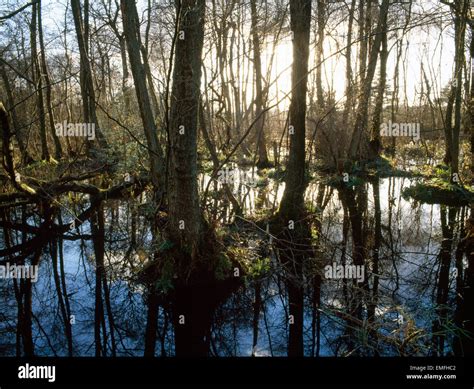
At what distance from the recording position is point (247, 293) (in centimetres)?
521

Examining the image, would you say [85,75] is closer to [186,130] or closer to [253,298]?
[186,130]

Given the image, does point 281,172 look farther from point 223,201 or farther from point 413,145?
point 413,145

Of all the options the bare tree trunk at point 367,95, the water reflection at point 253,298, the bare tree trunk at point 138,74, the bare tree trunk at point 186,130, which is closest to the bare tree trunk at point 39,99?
the water reflection at point 253,298

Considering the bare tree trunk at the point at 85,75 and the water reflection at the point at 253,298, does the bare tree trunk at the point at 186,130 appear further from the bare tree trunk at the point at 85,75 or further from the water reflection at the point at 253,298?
the bare tree trunk at the point at 85,75

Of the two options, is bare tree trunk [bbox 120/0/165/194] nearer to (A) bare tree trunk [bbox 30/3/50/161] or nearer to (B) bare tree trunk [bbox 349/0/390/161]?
(B) bare tree trunk [bbox 349/0/390/161]

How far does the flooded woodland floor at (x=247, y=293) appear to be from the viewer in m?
3.99

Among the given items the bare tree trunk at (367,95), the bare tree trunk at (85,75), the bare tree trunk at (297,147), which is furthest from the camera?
the bare tree trunk at (85,75)

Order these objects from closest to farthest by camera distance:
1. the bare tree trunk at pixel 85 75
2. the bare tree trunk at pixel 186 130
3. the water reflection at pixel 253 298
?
1. the water reflection at pixel 253 298
2. the bare tree trunk at pixel 186 130
3. the bare tree trunk at pixel 85 75

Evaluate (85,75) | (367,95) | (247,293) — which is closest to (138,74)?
(247,293)

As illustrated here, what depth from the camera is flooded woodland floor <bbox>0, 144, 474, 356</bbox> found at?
3.99 metres

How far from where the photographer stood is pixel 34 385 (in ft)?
9.00

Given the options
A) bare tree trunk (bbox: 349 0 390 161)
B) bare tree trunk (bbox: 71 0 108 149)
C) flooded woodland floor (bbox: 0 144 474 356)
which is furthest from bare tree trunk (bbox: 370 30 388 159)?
bare tree trunk (bbox: 71 0 108 149)

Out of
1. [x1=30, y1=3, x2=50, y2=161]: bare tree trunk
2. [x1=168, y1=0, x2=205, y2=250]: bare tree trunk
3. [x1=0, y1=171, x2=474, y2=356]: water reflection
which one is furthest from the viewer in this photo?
[x1=30, y1=3, x2=50, y2=161]: bare tree trunk

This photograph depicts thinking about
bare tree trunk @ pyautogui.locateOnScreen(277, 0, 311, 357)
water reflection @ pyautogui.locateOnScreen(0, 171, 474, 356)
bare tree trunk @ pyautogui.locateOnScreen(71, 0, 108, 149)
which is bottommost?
water reflection @ pyautogui.locateOnScreen(0, 171, 474, 356)
